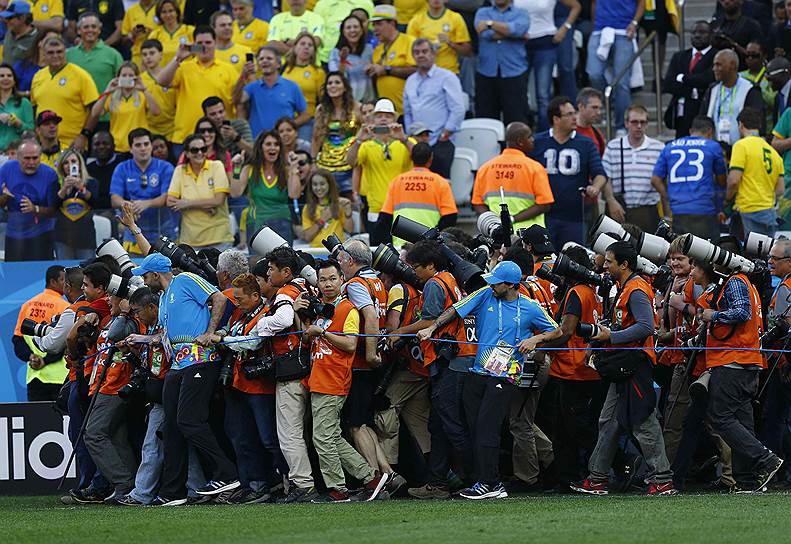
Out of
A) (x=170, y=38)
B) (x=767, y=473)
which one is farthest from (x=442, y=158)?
(x=767, y=473)

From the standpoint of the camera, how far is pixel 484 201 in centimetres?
1603

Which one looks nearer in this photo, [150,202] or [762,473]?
[762,473]

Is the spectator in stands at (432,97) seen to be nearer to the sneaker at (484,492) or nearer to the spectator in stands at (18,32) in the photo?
the spectator in stands at (18,32)

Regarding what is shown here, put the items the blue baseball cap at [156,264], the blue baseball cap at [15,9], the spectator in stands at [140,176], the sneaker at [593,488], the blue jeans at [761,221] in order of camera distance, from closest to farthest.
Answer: the sneaker at [593,488]
the blue baseball cap at [156,264]
the blue jeans at [761,221]
the spectator in stands at [140,176]
the blue baseball cap at [15,9]

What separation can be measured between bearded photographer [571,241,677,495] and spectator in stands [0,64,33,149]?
9660 mm

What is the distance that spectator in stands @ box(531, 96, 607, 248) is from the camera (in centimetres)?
1628

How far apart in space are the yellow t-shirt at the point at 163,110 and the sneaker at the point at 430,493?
8.22 m

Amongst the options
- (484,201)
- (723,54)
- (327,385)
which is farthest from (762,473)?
(723,54)

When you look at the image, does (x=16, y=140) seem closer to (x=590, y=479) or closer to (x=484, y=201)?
(x=484, y=201)

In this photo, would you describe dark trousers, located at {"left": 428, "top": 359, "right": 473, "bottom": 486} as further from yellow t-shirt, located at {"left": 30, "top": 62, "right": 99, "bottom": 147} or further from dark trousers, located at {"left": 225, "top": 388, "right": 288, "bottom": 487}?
yellow t-shirt, located at {"left": 30, "top": 62, "right": 99, "bottom": 147}

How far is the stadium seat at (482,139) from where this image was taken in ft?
61.8

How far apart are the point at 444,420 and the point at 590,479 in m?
1.27

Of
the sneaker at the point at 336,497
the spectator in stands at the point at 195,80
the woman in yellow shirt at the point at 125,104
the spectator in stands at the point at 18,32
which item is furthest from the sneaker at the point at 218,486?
the spectator in stands at the point at 18,32

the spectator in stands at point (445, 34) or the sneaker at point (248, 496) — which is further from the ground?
the spectator in stands at point (445, 34)
